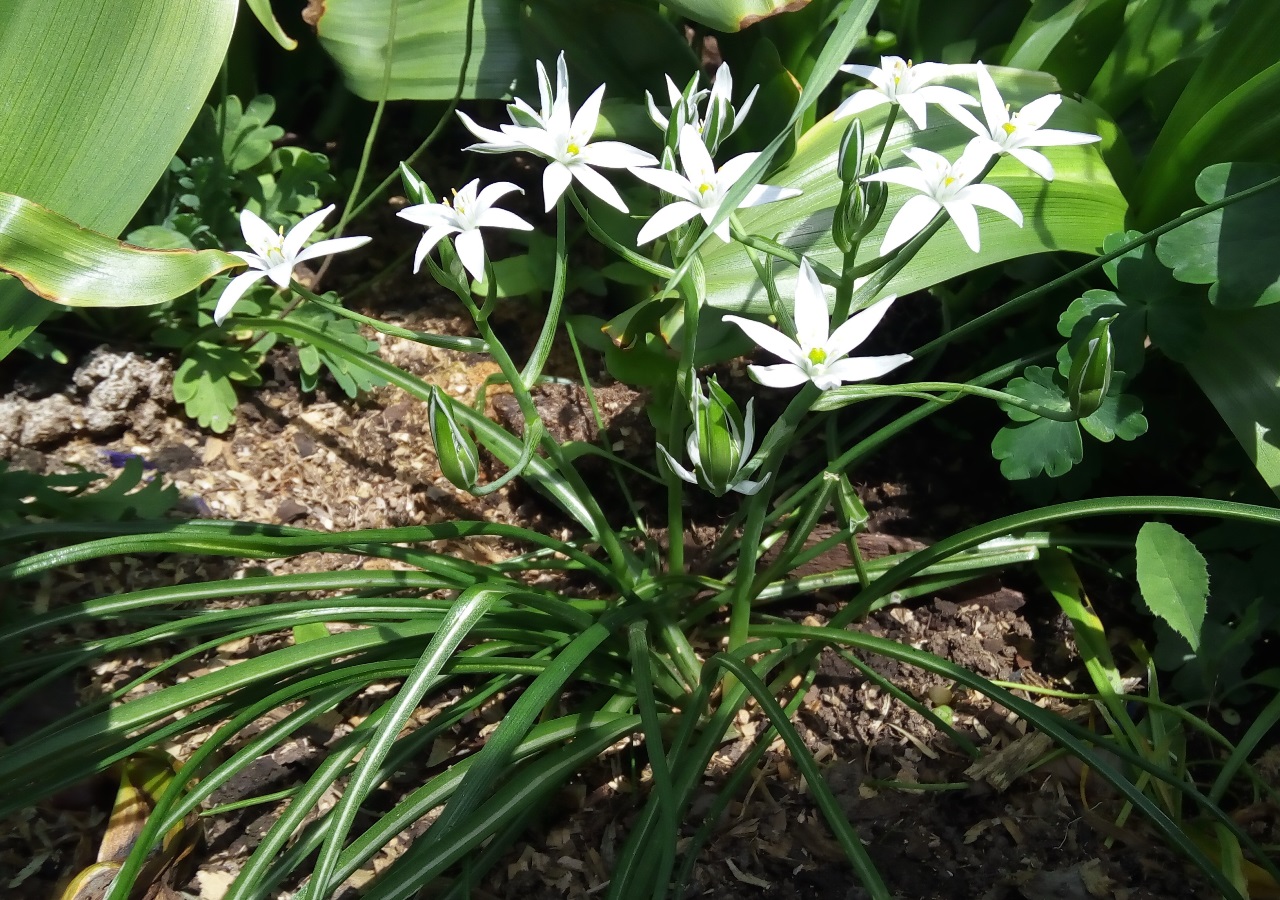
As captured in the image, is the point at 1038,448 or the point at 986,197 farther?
the point at 1038,448

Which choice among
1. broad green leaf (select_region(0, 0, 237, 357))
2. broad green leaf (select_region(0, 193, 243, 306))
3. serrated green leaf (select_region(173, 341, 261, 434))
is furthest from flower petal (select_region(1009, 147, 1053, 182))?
serrated green leaf (select_region(173, 341, 261, 434))

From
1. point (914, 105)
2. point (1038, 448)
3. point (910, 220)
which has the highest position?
point (914, 105)

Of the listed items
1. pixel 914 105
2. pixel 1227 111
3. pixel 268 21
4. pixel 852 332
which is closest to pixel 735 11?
pixel 914 105

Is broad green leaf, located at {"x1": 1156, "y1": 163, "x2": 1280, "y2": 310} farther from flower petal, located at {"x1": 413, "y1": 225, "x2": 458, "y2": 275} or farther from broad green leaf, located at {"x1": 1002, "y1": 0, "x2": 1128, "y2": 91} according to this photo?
flower petal, located at {"x1": 413, "y1": 225, "x2": 458, "y2": 275}

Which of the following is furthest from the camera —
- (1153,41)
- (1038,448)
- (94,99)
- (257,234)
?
(1153,41)

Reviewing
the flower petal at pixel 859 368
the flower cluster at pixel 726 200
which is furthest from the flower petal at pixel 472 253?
the flower petal at pixel 859 368

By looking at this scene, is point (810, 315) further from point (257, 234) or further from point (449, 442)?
point (257, 234)

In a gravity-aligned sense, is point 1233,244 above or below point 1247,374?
above
